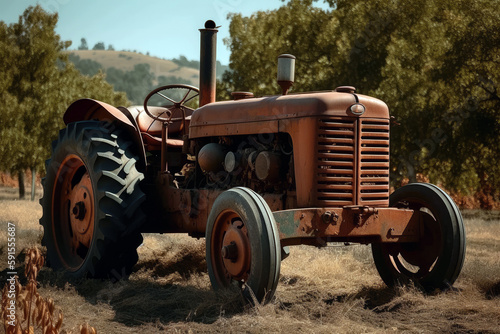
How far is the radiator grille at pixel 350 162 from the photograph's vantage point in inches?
210

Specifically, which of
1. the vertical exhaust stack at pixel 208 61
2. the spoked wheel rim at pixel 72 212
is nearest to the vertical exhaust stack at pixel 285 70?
the vertical exhaust stack at pixel 208 61

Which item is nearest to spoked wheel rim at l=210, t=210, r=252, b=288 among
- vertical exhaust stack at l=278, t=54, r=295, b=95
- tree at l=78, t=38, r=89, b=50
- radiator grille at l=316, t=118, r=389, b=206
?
radiator grille at l=316, t=118, r=389, b=206

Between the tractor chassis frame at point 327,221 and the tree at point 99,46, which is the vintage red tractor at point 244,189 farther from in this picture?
the tree at point 99,46

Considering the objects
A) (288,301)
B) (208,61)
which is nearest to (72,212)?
(208,61)

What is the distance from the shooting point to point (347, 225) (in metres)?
5.28

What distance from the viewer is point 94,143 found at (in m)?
6.57

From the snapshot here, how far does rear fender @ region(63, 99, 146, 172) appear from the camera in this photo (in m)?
6.80

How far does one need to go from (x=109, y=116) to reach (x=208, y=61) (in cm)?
121

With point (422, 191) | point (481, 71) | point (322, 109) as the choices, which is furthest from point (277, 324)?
point (481, 71)

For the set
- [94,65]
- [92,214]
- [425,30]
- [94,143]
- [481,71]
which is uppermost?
[94,65]

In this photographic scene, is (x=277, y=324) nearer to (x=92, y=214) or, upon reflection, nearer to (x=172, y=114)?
(x=92, y=214)

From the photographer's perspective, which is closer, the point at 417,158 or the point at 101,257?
the point at 101,257

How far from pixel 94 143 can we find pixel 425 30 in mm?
12311

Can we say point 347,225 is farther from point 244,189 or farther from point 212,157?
point 212,157
